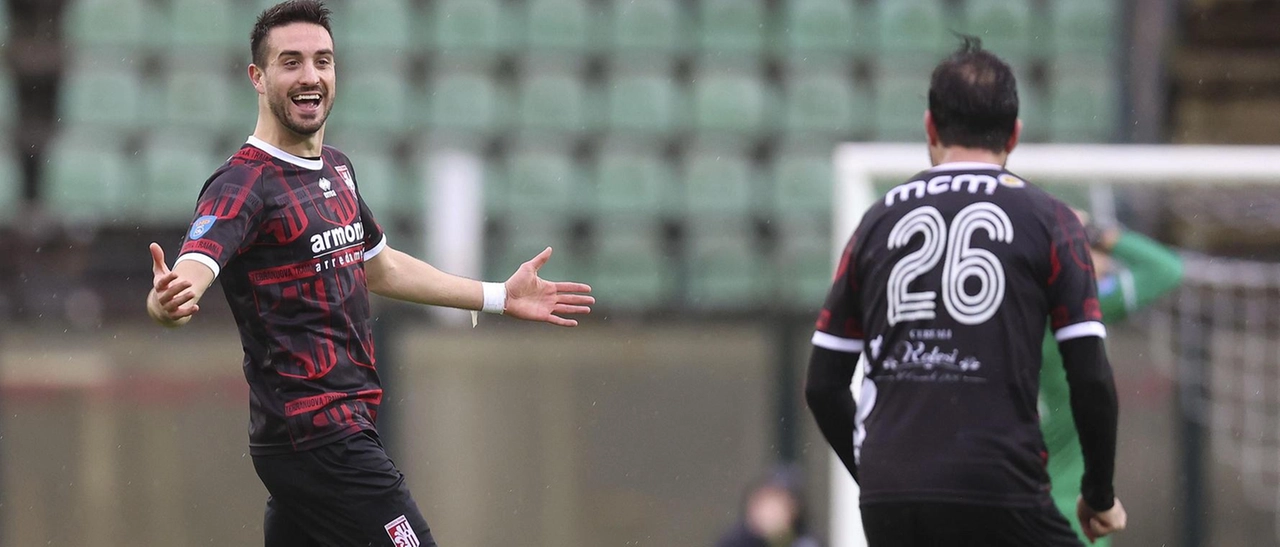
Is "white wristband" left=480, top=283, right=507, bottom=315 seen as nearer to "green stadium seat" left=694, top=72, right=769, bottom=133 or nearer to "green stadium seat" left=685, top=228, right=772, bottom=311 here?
"green stadium seat" left=685, top=228, right=772, bottom=311

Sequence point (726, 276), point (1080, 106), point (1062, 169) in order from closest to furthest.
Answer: point (1062, 169)
point (726, 276)
point (1080, 106)

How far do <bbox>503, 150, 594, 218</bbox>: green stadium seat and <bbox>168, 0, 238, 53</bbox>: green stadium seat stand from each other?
2281 mm

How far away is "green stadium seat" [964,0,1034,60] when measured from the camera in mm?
11133

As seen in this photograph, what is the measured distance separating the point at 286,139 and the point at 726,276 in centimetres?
626

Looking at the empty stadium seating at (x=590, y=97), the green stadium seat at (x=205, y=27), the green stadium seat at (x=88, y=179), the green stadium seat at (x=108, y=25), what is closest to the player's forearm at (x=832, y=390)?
the empty stadium seating at (x=590, y=97)

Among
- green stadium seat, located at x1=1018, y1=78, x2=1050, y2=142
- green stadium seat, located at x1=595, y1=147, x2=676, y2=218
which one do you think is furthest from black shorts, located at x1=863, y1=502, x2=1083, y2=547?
green stadium seat, located at x1=1018, y1=78, x2=1050, y2=142

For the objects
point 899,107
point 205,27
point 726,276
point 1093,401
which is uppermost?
point 205,27

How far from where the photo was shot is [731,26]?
37.0 feet

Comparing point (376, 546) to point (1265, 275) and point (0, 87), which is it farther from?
point (0, 87)

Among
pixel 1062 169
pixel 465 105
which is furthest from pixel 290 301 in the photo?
pixel 465 105

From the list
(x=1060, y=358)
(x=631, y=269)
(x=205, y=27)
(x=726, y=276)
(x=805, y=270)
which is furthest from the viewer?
(x=205, y=27)

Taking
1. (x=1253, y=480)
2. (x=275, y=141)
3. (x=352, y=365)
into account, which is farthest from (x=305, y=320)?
(x=1253, y=480)

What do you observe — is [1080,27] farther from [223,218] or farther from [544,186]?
[223,218]

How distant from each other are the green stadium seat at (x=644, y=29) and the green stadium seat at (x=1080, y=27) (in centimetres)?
275
